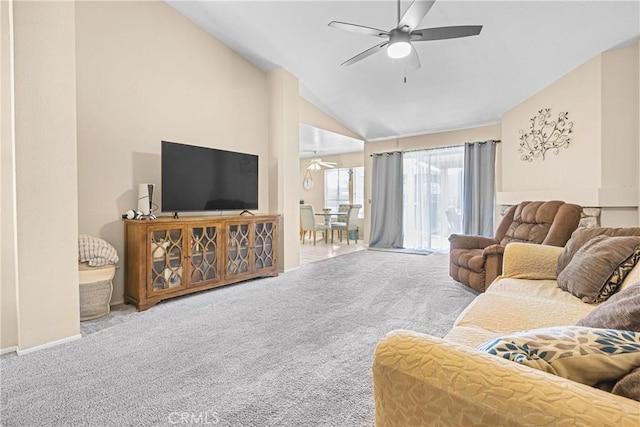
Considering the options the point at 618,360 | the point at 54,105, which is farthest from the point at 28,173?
the point at 618,360

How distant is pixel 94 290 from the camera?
8.55 ft

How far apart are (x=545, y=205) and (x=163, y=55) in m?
4.28

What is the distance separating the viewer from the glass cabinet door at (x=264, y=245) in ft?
12.8

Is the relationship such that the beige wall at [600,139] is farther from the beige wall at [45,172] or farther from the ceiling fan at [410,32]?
the beige wall at [45,172]

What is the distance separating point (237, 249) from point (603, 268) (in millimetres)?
3199

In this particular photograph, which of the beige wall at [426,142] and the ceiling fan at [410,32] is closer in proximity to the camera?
the ceiling fan at [410,32]

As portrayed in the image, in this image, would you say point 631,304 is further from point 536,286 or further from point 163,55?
point 163,55

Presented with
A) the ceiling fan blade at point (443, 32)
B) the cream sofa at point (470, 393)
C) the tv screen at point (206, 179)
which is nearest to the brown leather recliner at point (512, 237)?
the ceiling fan blade at point (443, 32)

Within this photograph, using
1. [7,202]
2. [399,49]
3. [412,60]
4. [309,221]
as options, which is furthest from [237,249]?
[309,221]

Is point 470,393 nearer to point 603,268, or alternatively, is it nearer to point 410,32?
point 603,268

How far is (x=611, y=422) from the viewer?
533 mm

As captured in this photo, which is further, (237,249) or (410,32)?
(237,249)

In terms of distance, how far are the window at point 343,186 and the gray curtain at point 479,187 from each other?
3.22 metres

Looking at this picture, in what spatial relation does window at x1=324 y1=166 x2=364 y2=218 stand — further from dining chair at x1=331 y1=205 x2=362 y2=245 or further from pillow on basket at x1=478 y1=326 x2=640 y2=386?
pillow on basket at x1=478 y1=326 x2=640 y2=386
